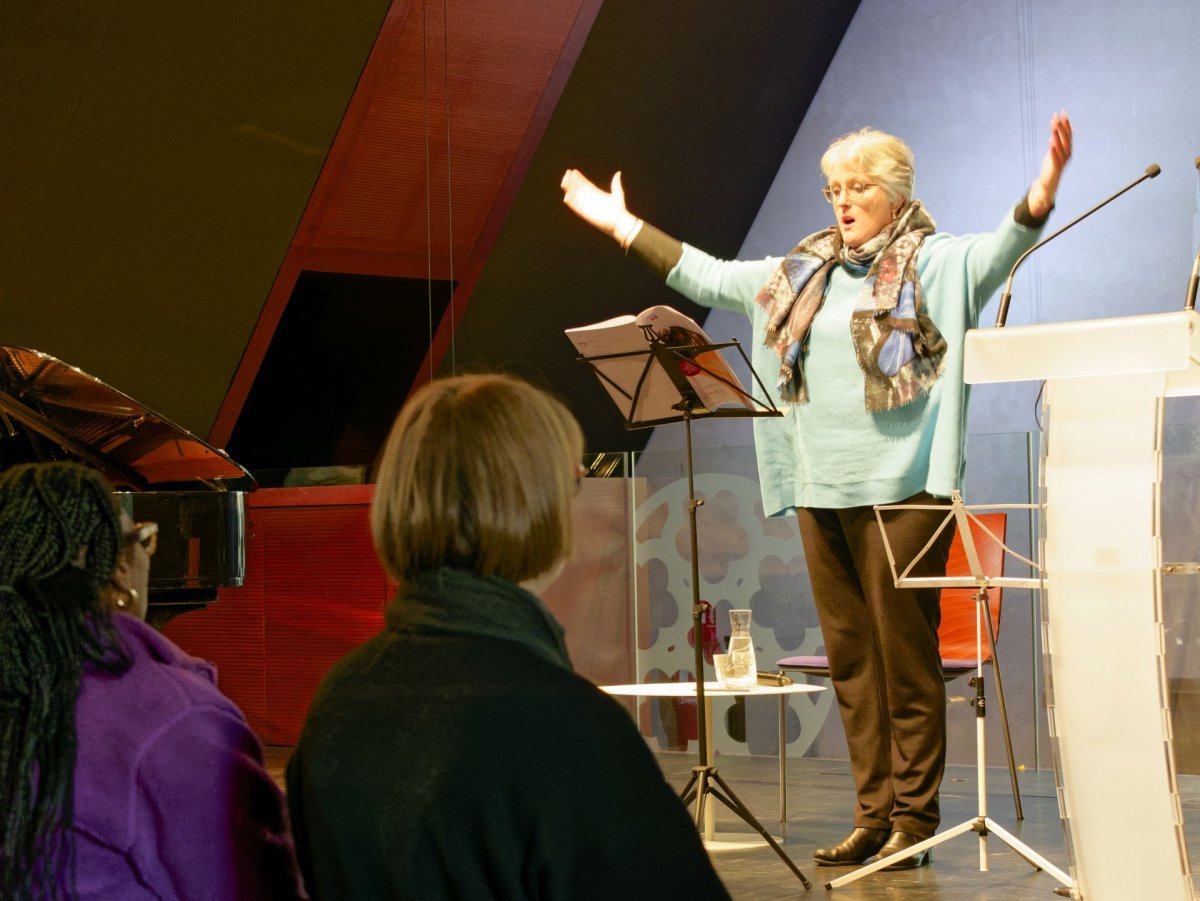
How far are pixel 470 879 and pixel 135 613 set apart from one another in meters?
0.54

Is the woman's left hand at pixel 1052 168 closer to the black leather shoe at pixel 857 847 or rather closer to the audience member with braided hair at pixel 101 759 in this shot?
the black leather shoe at pixel 857 847

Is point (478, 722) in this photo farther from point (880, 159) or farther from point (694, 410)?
point (880, 159)

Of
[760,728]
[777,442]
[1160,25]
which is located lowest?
[760,728]

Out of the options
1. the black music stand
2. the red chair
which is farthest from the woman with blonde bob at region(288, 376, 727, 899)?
the red chair

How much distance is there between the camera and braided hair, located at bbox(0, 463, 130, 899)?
1272 millimetres

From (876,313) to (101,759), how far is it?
7.55 feet

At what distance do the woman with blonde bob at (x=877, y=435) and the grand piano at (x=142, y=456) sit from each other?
6.29 feet

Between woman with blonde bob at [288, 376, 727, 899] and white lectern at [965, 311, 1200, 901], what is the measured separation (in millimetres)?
1231

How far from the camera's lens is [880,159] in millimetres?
3322

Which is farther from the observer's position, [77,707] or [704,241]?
[704,241]

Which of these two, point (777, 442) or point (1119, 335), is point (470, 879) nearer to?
point (1119, 335)

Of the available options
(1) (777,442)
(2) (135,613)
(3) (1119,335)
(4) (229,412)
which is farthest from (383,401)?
(2) (135,613)

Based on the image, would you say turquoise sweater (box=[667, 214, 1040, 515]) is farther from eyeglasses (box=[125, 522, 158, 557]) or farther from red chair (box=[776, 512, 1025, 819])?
eyeglasses (box=[125, 522, 158, 557])

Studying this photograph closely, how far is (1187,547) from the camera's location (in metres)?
4.71
